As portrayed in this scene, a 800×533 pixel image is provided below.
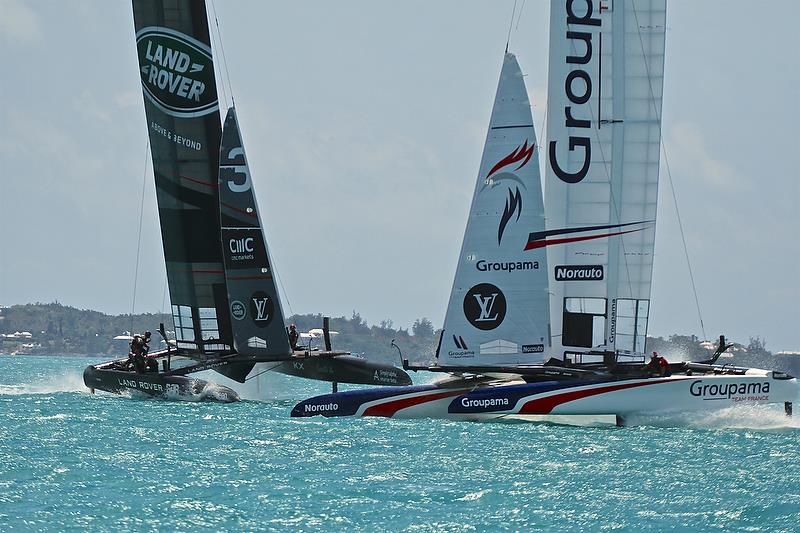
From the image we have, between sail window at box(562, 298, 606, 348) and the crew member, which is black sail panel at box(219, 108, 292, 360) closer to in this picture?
the crew member

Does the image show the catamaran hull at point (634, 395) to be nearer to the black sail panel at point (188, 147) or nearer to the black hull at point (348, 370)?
the black hull at point (348, 370)

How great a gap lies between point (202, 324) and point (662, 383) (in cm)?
1002

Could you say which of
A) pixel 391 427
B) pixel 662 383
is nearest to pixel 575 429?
pixel 662 383

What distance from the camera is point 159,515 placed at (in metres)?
11.5

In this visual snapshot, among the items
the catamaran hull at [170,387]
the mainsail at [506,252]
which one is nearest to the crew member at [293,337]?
the catamaran hull at [170,387]

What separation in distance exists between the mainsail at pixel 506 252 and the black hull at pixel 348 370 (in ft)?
14.9

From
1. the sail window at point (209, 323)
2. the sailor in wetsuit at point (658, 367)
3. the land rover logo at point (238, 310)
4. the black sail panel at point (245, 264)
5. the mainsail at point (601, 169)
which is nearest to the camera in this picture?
the sailor in wetsuit at point (658, 367)

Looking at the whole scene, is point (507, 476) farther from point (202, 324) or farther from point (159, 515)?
point (202, 324)

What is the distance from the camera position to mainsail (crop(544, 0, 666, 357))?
786 inches

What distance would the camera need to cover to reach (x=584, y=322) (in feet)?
65.6

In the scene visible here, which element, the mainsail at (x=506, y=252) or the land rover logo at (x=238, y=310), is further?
the land rover logo at (x=238, y=310)

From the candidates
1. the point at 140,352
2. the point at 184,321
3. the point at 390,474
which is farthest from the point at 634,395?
the point at 184,321

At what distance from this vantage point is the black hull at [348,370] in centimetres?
2400

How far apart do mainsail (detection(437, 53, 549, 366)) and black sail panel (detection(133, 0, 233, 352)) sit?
23.8 feet
